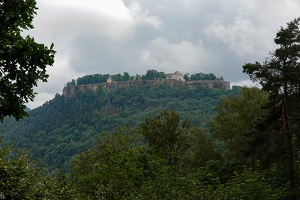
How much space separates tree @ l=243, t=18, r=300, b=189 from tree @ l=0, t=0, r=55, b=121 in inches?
696

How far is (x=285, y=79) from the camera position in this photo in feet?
78.2

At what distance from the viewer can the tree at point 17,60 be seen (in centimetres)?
927

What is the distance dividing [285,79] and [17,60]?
61.9 feet

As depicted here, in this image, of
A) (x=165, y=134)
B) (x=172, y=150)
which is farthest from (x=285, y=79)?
(x=165, y=134)

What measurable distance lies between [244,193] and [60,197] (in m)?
9.78

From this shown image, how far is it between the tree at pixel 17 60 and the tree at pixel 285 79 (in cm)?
1767

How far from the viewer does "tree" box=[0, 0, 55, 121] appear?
9266mm

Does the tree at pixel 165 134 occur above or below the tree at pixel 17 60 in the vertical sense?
below

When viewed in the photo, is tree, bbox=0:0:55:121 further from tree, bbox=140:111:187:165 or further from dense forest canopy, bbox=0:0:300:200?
tree, bbox=140:111:187:165

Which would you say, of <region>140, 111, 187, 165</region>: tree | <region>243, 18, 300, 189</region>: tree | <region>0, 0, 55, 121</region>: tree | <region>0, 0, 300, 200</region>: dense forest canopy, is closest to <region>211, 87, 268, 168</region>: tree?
<region>0, 0, 300, 200</region>: dense forest canopy

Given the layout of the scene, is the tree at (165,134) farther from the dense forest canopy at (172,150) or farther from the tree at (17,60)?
the tree at (17,60)

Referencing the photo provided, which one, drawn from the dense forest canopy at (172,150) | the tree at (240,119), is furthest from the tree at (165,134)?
the tree at (240,119)

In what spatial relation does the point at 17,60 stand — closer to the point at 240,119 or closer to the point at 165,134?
the point at 165,134

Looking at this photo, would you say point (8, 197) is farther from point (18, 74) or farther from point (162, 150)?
point (162, 150)
